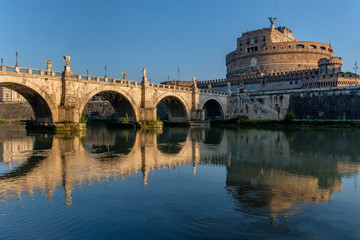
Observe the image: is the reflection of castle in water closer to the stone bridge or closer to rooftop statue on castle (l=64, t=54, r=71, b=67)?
the stone bridge

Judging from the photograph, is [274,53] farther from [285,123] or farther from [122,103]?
[122,103]

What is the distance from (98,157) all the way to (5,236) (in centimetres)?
867

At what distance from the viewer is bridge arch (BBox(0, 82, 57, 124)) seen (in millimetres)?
27797

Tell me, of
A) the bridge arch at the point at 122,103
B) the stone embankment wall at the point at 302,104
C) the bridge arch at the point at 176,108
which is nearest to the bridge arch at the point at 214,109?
the stone embankment wall at the point at 302,104

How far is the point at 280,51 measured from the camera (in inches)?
2781

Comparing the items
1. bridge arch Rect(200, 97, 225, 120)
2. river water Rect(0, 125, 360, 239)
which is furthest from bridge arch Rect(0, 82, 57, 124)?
bridge arch Rect(200, 97, 225, 120)

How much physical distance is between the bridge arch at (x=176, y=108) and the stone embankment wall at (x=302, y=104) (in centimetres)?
1292

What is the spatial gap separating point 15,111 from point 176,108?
138 ft

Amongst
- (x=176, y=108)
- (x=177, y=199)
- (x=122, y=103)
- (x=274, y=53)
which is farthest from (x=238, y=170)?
(x=274, y=53)

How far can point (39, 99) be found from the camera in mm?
29656

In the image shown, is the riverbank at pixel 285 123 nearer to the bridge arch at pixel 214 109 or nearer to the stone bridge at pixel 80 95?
the stone bridge at pixel 80 95

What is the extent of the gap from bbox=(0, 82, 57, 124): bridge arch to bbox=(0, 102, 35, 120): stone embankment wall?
125 ft

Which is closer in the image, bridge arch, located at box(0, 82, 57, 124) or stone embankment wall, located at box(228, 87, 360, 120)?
bridge arch, located at box(0, 82, 57, 124)

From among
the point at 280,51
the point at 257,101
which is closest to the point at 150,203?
the point at 257,101
